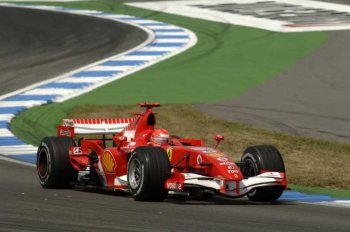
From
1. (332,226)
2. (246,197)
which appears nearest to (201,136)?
(246,197)

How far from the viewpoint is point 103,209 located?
39.7 feet

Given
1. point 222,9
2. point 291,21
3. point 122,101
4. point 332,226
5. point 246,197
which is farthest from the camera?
point 222,9

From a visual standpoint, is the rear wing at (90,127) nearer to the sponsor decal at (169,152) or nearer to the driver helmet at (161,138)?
the driver helmet at (161,138)

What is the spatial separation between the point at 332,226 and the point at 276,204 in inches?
82.5

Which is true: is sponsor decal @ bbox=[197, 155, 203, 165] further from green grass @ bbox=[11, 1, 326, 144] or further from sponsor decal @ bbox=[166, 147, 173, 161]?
green grass @ bbox=[11, 1, 326, 144]

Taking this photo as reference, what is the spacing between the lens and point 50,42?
1190 inches

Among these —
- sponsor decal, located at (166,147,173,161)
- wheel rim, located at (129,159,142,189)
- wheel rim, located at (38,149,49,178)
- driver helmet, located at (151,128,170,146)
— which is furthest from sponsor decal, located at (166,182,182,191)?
wheel rim, located at (38,149,49,178)

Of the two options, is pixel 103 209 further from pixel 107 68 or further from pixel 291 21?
pixel 291 21

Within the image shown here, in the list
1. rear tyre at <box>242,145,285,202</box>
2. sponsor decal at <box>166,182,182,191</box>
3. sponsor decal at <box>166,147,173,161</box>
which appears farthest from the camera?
sponsor decal at <box>166,147,173,161</box>

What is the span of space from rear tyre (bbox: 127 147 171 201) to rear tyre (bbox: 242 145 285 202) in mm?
1188

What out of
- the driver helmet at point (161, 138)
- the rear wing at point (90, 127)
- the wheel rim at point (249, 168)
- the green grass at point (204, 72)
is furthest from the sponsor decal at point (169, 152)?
the green grass at point (204, 72)

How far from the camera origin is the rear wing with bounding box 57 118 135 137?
49.4 feet

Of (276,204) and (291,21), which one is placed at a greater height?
(291,21)

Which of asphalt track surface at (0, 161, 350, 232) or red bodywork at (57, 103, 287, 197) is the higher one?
red bodywork at (57, 103, 287, 197)
